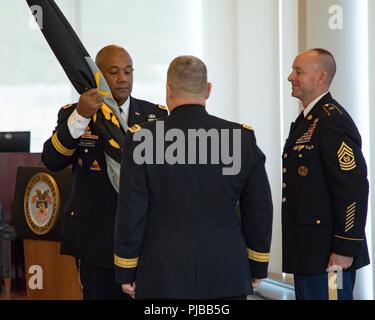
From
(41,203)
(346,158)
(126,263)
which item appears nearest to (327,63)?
(346,158)

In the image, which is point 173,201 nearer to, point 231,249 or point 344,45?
point 231,249

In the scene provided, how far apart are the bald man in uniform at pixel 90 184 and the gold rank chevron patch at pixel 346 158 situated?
2.48ft

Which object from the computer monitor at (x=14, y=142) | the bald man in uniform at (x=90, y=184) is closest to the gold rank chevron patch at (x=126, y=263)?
the bald man in uniform at (x=90, y=184)

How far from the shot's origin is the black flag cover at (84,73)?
2412 millimetres

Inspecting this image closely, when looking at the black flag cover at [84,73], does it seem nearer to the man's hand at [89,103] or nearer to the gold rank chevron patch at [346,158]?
the man's hand at [89,103]

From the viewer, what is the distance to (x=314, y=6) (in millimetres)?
4414

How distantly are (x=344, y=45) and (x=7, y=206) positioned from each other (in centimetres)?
235

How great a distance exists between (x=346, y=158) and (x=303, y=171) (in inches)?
7.5

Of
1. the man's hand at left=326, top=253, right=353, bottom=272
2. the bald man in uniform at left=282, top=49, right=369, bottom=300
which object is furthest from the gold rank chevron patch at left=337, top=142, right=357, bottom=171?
the man's hand at left=326, top=253, right=353, bottom=272

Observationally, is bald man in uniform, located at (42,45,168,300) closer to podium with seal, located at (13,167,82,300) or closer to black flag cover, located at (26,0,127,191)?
black flag cover, located at (26,0,127,191)

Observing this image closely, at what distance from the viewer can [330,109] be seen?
263cm

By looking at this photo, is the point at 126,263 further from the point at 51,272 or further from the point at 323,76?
the point at 51,272

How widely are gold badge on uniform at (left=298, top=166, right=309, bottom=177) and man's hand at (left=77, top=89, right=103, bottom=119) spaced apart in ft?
2.65
